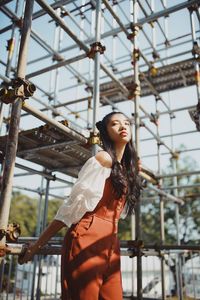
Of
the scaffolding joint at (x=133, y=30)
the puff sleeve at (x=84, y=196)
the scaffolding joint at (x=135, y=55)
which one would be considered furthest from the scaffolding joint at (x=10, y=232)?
the scaffolding joint at (x=133, y=30)

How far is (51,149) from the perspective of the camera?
417cm

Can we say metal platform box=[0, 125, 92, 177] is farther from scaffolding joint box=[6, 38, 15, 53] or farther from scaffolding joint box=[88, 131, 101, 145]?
scaffolding joint box=[6, 38, 15, 53]

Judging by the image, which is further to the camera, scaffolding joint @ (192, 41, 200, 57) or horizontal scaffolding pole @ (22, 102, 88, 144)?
scaffolding joint @ (192, 41, 200, 57)

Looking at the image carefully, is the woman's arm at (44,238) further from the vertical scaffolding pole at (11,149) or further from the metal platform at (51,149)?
the metal platform at (51,149)

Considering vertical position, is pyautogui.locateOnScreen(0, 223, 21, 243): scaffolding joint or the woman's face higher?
the woman's face

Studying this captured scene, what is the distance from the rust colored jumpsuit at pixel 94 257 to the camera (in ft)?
5.12

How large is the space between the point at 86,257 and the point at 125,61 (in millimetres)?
7629

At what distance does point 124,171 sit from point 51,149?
227 centimetres

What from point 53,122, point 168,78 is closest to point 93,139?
point 53,122

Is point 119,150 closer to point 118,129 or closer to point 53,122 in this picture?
point 118,129

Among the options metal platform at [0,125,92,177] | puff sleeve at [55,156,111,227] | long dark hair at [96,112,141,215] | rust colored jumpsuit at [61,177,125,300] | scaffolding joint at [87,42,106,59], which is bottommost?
rust colored jumpsuit at [61,177,125,300]

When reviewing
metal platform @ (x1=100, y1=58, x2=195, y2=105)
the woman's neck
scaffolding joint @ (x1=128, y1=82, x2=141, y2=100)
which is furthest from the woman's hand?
metal platform @ (x1=100, y1=58, x2=195, y2=105)

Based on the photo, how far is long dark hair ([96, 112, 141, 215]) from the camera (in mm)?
1894

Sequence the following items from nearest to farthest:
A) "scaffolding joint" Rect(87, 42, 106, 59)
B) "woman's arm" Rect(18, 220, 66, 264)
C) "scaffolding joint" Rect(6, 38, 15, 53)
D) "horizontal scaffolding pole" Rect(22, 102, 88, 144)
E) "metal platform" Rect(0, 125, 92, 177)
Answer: "woman's arm" Rect(18, 220, 66, 264)
"horizontal scaffolding pole" Rect(22, 102, 88, 144)
"metal platform" Rect(0, 125, 92, 177)
"scaffolding joint" Rect(87, 42, 106, 59)
"scaffolding joint" Rect(6, 38, 15, 53)
